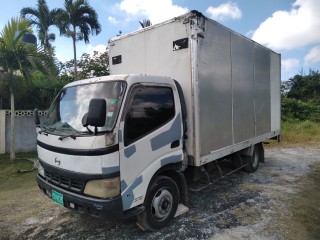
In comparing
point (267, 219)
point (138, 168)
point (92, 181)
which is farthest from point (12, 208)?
point (267, 219)

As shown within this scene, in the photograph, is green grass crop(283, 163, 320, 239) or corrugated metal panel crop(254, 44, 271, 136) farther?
corrugated metal panel crop(254, 44, 271, 136)

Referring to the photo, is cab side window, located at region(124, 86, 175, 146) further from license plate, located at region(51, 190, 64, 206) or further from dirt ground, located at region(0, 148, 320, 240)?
dirt ground, located at region(0, 148, 320, 240)

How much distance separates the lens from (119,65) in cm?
525

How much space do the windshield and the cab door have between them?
0.50 feet

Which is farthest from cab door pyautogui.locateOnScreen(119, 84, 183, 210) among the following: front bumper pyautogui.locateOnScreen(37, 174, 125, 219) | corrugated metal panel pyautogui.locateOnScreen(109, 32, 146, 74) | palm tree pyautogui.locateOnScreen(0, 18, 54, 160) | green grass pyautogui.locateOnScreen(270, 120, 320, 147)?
green grass pyautogui.locateOnScreen(270, 120, 320, 147)

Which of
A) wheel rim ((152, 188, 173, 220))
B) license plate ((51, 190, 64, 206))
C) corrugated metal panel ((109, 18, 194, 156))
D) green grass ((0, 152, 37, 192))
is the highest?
corrugated metal panel ((109, 18, 194, 156))

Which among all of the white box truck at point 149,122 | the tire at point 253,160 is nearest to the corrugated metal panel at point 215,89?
the white box truck at point 149,122

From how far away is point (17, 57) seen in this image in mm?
7980

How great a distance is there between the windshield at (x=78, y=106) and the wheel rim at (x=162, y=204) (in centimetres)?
137

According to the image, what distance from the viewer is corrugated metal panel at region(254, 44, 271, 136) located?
6223 millimetres

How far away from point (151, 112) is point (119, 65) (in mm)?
2016

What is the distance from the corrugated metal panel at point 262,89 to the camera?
6223 mm

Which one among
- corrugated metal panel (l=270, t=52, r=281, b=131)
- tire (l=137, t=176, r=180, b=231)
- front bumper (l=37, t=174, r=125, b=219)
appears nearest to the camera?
front bumper (l=37, t=174, r=125, b=219)

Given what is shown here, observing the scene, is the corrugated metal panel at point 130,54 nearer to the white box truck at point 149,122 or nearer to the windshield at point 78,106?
the white box truck at point 149,122
